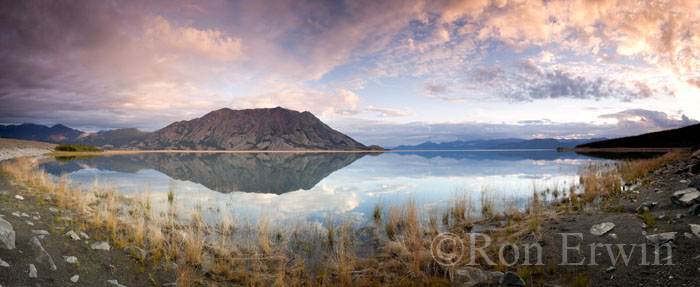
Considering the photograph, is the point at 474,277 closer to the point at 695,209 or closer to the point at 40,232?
the point at 695,209

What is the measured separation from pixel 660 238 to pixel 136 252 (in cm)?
1074

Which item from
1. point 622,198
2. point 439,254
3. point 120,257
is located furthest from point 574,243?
point 120,257

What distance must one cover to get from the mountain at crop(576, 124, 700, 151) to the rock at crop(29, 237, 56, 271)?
8231cm

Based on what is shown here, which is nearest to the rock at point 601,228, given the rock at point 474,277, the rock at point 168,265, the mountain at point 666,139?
the rock at point 474,277

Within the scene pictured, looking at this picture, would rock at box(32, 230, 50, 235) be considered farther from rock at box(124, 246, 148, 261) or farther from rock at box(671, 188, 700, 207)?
rock at box(671, 188, 700, 207)

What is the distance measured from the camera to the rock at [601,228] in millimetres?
6398

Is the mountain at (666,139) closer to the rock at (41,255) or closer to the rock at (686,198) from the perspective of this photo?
the rock at (686,198)

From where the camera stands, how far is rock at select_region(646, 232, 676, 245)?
16.6ft

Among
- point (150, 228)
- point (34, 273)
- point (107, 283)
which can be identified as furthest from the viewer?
point (150, 228)

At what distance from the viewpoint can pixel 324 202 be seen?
13391 millimetres

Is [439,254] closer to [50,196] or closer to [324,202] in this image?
[324,202]

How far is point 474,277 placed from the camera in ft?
17.5

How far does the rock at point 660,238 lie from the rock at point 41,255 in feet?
35.1

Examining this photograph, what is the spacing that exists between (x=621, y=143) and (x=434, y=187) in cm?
9909
